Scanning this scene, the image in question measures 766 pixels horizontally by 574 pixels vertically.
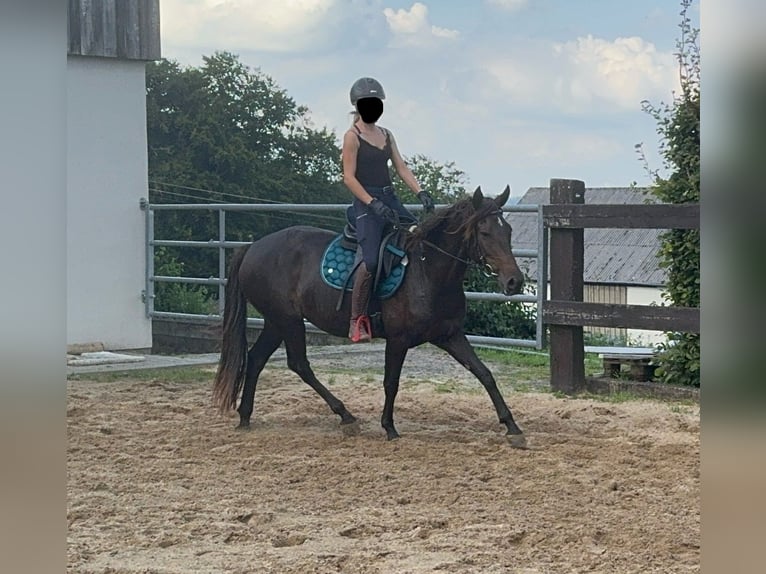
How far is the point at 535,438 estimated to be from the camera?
4.57 meters

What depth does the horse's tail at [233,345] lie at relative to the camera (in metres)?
4.85

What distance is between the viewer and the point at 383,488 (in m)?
3.66

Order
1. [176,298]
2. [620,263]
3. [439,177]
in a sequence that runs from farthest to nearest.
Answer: [620,263]
[439,177]
[176,298]

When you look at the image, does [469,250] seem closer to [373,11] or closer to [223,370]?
[223,370]

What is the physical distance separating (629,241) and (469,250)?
57.8 ft

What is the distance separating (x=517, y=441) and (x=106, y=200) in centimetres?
495

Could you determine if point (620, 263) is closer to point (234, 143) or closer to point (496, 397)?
point (234, 143)

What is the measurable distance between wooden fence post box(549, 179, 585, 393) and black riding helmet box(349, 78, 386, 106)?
188 centimetres

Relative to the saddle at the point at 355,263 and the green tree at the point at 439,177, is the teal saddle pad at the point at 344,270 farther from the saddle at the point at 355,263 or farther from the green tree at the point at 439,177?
the green tree at the point at 439,177

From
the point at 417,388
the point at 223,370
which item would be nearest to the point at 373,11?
the point at 417,388

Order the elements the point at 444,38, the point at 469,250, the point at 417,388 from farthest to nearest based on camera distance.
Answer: the point at 444,38
the point at 417,388
the point at 469,250

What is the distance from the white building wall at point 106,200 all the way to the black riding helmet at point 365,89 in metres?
4.20

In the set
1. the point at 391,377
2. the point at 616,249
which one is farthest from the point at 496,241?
the point at 616,249
